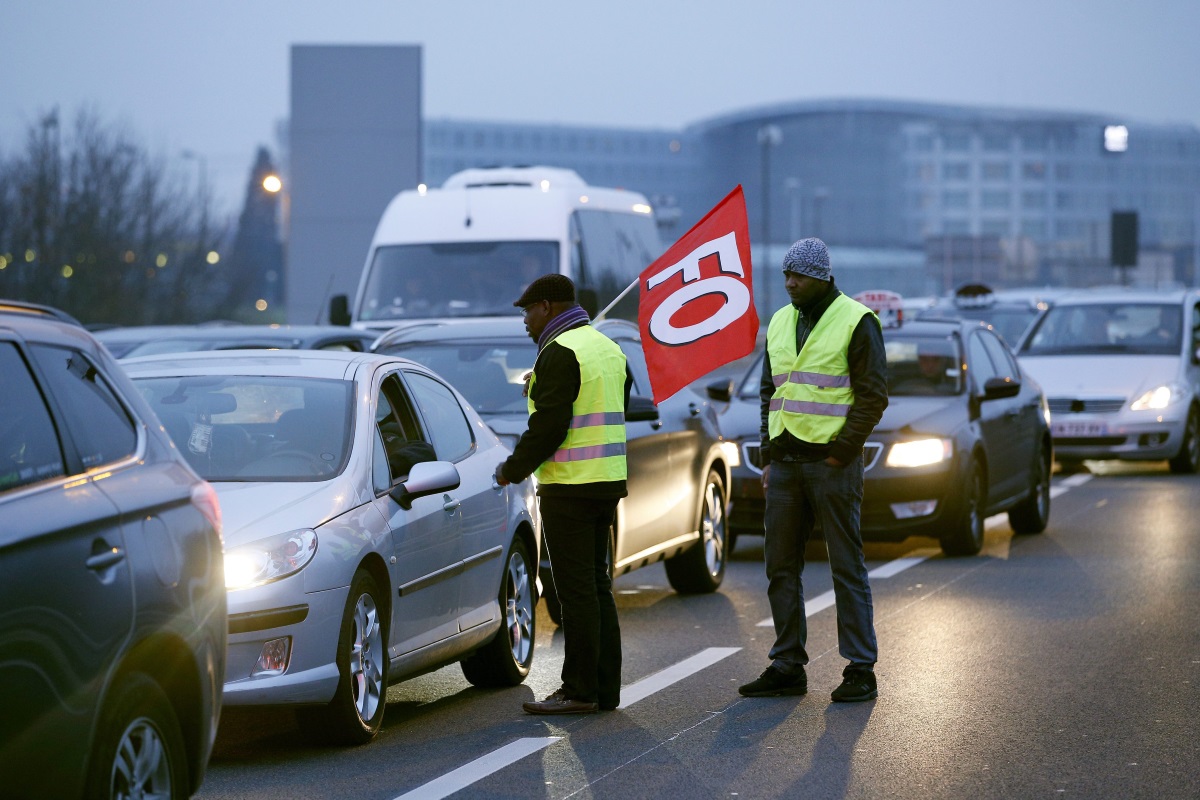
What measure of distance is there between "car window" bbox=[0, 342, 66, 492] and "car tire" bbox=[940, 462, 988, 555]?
32.3 feet

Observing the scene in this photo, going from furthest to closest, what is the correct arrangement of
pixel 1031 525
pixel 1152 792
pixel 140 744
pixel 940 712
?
1. pixel 1031 525
2. pixel 940 712
3. pixel 1152 792
4. pixel 140 744

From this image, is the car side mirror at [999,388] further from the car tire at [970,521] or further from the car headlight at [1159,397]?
the car headlight at [1159,397]

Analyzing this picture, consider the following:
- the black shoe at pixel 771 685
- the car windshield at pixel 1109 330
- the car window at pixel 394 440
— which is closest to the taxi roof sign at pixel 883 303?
the car windshield at pixel 1109 330

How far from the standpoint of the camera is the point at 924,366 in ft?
49.8

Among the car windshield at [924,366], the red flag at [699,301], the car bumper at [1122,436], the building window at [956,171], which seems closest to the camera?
the red flag at [699,301]

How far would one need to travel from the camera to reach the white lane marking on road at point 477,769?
667 cm

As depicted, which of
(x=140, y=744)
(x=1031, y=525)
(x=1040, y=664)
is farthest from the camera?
(x=1031, y=525)

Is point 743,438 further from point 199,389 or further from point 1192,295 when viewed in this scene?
point 1192,295

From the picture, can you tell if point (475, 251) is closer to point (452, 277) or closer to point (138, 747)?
point (452, 277)

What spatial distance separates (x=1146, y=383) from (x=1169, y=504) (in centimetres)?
370

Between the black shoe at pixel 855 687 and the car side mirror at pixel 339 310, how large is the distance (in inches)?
463

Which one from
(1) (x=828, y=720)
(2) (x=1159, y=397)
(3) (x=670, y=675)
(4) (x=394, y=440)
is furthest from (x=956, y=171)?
(1) (x=828, y=720)

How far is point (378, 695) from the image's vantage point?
7.63 m

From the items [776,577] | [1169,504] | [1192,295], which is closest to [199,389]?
[776,577]
